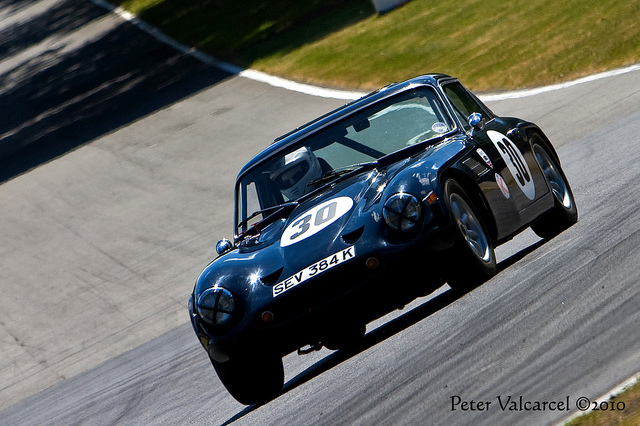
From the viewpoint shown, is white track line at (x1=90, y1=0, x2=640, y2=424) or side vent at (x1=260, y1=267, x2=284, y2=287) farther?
side vent at (x1=260, y1=267, x2=284, y2=287)

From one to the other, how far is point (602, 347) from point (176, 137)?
16003 mm

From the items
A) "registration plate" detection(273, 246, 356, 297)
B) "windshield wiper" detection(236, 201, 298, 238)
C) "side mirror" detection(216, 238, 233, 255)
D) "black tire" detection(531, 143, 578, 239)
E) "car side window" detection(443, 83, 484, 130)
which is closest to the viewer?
"registration plate" detection(273, 246, 356, 297)

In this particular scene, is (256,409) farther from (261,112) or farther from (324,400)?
(261,112)

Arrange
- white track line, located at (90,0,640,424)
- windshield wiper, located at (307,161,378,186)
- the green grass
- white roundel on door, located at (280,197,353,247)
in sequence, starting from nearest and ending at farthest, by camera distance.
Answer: white track line, located at (90,0,640,424) → white roundel on door, located at (280,197,353,247) → windshield wiper, located at (307,161,378,186) → the green grass

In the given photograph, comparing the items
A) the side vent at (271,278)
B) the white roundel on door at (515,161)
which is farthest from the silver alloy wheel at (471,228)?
the side vent at (271,278)

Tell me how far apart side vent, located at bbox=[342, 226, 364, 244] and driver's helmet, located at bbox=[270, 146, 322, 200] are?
1.25 m

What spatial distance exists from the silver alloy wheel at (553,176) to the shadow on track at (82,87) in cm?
1569

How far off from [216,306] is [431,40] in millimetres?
15811

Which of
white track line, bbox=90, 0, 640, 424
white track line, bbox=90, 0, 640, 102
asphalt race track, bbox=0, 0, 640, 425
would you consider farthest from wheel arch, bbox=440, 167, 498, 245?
white track line, bbox=90, 0, 640, 102

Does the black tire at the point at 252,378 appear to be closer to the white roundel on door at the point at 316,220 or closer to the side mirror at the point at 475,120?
the white roundel on door at the point at 316,220

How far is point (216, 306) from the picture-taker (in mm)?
6121

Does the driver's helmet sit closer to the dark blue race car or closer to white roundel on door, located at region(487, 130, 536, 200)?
the dark blue race car

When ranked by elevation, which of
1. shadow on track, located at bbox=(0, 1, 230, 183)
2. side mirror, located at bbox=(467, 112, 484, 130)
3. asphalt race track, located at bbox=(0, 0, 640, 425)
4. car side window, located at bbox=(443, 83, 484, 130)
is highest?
side mirror, located at bbox=(467, 112, 484, 130)

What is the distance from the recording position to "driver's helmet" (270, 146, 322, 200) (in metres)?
7.22
